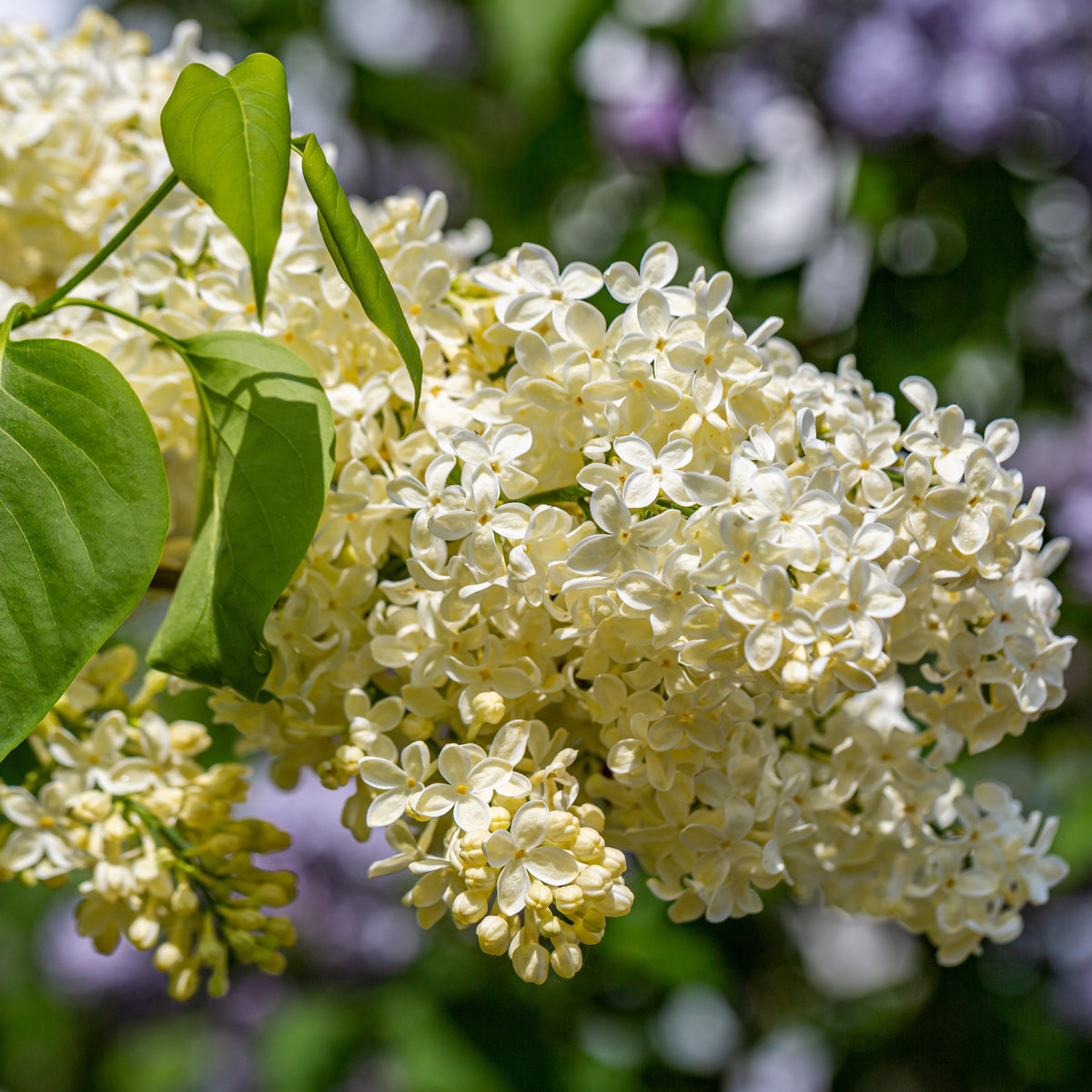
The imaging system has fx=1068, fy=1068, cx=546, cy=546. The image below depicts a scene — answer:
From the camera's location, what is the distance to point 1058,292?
53.1 inches

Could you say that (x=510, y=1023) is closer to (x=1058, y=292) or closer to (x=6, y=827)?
(x=6, y=827)

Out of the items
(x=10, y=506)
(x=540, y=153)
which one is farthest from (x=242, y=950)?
(x=540, y=153)

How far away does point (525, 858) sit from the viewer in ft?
1.37

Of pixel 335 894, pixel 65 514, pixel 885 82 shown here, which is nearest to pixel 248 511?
pixel 65 514

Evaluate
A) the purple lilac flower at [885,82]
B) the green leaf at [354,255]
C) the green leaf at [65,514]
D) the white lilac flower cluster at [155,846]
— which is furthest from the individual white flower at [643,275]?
the purple lilac flower at [885,82]

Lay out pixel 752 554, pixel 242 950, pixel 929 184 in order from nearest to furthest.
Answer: pixel 752 554, pixel 242 950, pixel 929 184

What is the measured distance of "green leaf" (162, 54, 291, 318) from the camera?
1.27ft

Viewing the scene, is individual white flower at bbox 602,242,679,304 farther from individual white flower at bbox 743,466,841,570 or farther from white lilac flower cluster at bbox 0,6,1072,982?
individual white flower at bbox 743,466,841,570

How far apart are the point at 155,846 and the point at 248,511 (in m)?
0.21

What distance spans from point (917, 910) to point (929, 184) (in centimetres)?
98

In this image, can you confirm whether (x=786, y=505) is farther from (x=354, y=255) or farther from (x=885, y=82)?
(x=885, y=82)

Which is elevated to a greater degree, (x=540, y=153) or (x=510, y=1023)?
(x=540, y=153)

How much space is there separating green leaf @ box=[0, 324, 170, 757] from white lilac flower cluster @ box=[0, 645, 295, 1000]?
172mm

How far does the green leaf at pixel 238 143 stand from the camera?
15.2 inches
